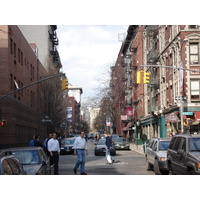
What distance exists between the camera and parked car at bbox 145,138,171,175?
16527 mm

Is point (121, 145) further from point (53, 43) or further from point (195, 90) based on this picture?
point (53, 43)

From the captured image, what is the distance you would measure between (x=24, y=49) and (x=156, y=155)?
30.9 meters

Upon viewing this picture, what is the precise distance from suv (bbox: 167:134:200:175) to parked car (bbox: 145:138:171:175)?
180 centimetres

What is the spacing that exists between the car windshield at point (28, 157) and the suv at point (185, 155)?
15.2 feet

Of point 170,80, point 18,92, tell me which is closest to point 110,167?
point 170,80

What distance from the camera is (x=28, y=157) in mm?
13562

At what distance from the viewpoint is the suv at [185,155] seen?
12102 mm

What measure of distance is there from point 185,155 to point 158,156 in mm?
4060

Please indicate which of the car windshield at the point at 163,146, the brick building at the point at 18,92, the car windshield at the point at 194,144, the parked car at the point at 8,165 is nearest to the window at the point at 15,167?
the parked car at the point at 8,165

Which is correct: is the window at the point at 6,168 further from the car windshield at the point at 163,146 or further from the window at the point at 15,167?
the car windshield at the point at 163,146

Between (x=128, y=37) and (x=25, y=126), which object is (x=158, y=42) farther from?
(x=128, y=37)
